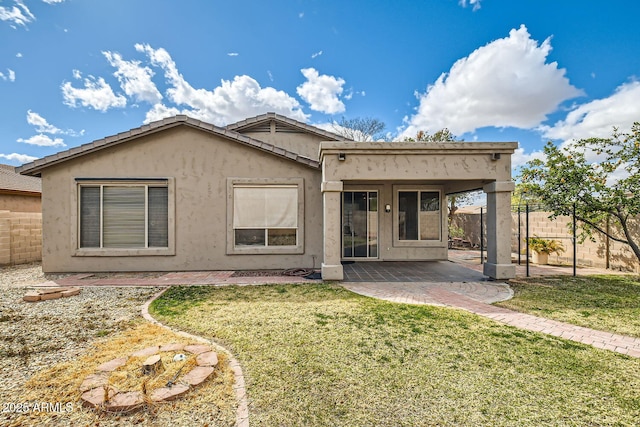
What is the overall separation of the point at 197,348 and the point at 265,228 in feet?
20.1

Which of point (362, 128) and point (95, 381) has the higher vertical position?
point (362, 128)

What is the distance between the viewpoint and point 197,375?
322cm

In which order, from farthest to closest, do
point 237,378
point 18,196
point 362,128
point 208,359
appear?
1. point 362,128
2. point 18,196
3. point 208,359
4. point 237,378

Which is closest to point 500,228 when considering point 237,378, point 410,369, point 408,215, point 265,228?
point 408,215

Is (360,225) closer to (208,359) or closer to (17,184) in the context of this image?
(208,359)

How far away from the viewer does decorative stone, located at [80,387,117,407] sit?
2758mm

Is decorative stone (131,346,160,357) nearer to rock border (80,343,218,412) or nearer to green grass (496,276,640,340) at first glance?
rock border (80,343,218,412)

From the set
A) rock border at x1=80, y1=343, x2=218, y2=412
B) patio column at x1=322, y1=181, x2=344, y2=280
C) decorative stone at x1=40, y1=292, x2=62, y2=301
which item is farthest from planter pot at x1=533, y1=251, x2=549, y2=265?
decorative stone at x1=40, y1=292, x2=62, y2=301

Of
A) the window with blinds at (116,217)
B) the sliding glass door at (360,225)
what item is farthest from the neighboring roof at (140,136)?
the sliding glass door at (360,225)

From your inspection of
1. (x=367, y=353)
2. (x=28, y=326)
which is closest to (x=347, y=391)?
(x=367, y=353)

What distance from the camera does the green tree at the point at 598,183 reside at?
346 inches

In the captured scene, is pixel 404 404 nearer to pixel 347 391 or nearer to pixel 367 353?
pixel 347 391

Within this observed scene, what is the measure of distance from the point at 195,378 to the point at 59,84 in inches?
777

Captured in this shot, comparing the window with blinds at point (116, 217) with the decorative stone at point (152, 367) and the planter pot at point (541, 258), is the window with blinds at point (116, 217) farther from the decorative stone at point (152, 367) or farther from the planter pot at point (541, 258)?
the planter pot at point (541, 258)
